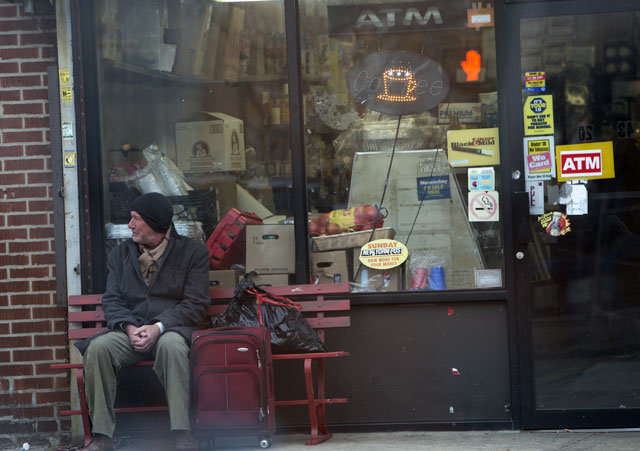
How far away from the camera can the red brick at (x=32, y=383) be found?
18.2 feet

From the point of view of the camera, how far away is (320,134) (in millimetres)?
5676

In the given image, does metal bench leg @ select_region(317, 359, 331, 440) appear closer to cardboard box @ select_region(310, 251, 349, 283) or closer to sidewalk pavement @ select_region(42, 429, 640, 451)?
sidewalk pavement @ select_region(42, 429, 640, 451)

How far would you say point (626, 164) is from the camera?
5.36 meters

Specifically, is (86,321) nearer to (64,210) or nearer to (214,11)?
(64,210)

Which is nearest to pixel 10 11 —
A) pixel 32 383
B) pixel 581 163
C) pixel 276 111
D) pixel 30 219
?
pixel 30 219

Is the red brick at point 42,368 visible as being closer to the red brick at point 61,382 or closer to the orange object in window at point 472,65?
the red brick at point 61,382

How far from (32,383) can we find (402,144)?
2.87 m

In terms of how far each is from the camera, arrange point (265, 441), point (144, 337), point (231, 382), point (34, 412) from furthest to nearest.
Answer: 1. point (34, 412)
2. point (265, 441)
3. point (144, 337)
4. point (231, 382)

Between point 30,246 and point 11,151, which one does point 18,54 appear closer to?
point 11,151

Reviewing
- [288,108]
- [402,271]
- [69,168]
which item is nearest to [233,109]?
[288,108]

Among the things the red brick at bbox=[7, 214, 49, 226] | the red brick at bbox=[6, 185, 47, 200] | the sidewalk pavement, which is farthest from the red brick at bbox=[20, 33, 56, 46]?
the sidewalk pavement

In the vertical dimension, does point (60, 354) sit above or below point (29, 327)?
below

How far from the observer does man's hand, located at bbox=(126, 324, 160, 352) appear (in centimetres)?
489

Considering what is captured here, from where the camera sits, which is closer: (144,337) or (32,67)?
(144,337)
